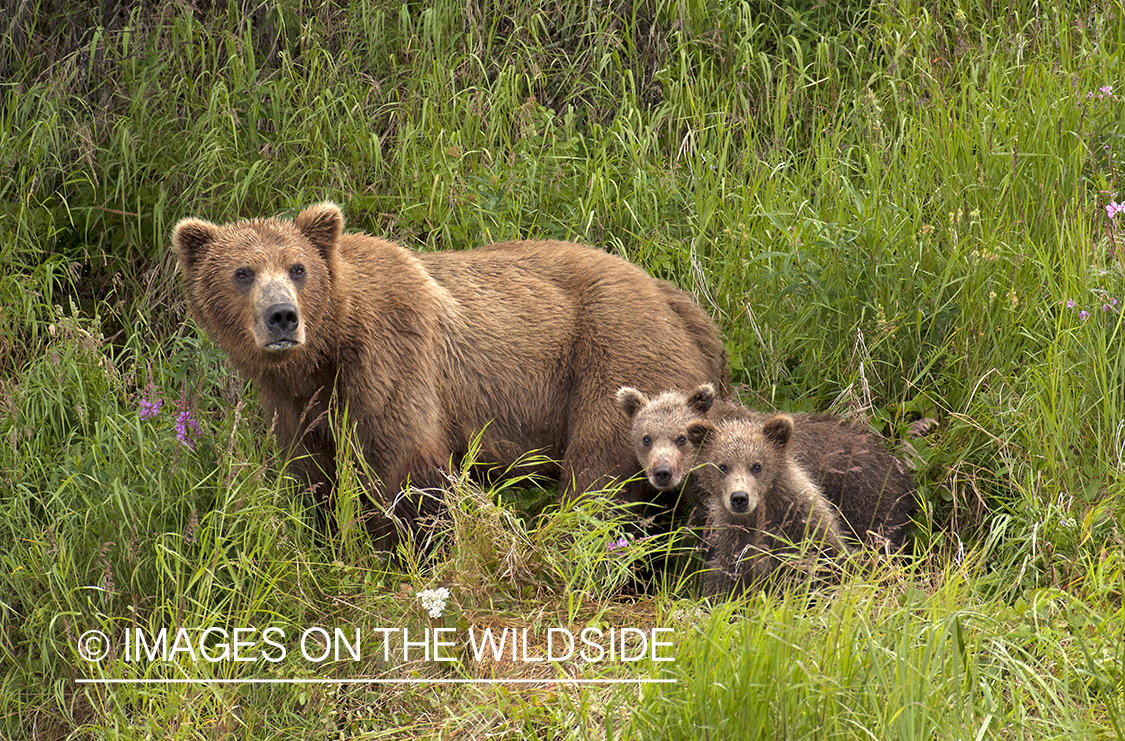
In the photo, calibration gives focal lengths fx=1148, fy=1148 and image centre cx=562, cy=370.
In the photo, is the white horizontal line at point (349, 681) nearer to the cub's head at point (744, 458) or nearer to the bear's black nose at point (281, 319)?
the cub's head at point (744, 458)

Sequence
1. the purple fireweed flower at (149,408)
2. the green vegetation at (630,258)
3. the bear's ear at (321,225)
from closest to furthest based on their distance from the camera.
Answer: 1. the green vegetation at (630,258)
2. the bear's ear at (321,225)
3. the purple fireweed flower at (149,408)

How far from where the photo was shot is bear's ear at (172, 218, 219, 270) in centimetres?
473

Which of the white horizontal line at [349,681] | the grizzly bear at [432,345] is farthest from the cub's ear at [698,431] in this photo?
the white horizontal line at [349,681]

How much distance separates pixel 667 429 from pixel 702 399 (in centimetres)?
21

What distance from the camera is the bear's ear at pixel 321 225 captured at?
4.79 metres

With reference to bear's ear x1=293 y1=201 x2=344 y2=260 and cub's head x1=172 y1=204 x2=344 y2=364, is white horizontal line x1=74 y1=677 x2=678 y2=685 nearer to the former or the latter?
cub's head x1=172 y1=204 x2=344 y2=364

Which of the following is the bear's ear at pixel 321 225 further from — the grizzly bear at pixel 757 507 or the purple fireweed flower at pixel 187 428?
the grizzly bear at pixel 757 507

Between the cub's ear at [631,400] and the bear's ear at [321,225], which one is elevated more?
the bear's ear at [321,225]

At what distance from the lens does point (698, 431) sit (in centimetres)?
452

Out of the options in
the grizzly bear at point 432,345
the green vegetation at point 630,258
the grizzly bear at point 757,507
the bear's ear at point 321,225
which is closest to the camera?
the green vegetation at point 630,258

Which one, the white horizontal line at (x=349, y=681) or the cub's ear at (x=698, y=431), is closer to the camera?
the white horizontal line at (x=349, y=681)

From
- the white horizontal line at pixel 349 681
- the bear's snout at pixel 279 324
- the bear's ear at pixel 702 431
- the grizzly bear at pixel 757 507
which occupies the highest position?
the bear's snout at pixel 279 324

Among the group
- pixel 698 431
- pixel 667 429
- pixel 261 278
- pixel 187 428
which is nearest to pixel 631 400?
pixel 667 429

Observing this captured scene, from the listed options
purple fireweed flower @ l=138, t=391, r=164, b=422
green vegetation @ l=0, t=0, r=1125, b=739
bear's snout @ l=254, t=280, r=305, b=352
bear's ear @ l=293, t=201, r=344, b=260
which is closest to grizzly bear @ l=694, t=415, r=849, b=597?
green vegetation @ l=0, t=0, r=1125, b=739
